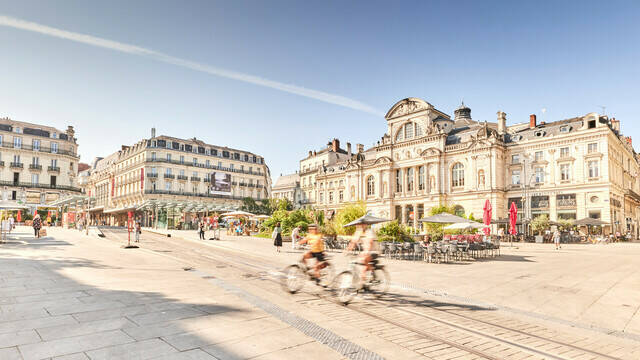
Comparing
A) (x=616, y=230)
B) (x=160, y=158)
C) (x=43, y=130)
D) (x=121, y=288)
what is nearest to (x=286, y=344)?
(x=121, y=288)

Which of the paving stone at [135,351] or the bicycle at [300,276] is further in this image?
the bicycle at [300,276]

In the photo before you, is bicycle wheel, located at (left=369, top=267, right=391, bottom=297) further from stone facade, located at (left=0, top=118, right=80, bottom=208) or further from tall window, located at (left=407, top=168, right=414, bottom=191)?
stone facade, located at (left=0, top=118, right=80, bottom=208)

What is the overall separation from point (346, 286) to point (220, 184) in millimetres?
63799

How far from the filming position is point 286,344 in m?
5.20

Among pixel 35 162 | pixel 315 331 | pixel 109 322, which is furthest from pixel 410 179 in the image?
pixel 35 162

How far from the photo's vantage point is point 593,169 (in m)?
40.0

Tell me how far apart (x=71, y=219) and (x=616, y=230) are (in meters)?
64.1

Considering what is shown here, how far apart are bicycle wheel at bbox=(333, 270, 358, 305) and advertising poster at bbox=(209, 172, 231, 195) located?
2458 inches

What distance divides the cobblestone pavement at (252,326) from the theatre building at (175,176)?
154ft

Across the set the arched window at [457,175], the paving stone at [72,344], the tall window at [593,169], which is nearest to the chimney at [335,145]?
the arched window at [457,175]

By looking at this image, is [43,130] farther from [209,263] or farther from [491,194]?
[491,194]

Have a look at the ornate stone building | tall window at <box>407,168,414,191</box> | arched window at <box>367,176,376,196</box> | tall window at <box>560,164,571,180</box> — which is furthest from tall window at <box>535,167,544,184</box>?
arched window at <box>367,176,376,196</box>

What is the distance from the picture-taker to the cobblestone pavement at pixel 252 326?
195 inches

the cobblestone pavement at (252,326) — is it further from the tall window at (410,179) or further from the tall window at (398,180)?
the tall window at (398,180)
